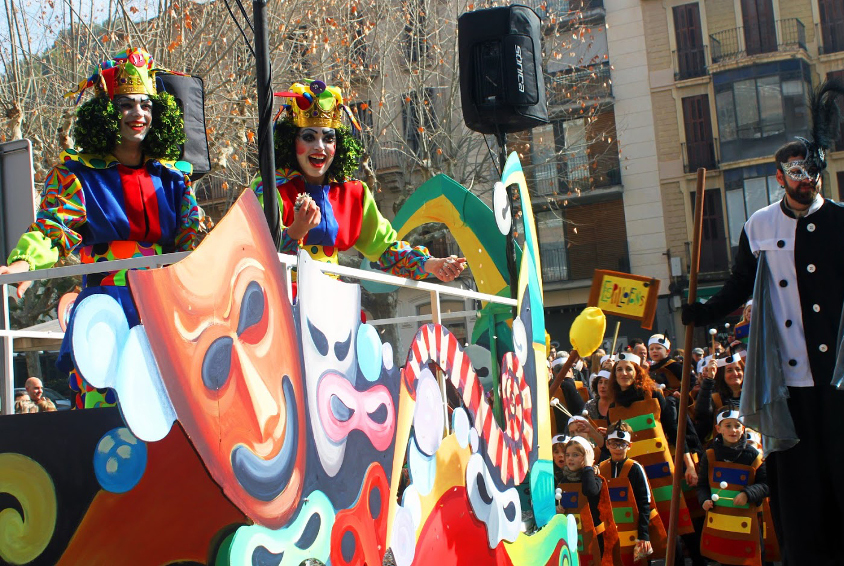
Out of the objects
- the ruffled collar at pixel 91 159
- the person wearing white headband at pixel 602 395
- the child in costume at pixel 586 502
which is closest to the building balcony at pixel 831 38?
the person wearing white headband at pixel 602 395

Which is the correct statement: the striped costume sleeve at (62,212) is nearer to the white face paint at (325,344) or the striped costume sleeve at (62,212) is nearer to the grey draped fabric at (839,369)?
the white face paint at (325,344)

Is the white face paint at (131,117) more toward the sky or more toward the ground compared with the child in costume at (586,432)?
more toward the sky

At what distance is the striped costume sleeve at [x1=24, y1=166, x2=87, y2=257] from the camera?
3.26 m

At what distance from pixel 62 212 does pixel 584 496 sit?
4.02 metres

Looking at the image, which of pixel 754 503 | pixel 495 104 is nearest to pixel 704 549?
pixel 754 503

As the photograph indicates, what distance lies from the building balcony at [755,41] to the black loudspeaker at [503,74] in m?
20.8

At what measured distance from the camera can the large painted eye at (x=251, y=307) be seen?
8.38 ft

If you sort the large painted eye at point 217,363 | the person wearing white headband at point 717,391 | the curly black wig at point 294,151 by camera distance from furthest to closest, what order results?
the person wearing white headband at point 717,391, the curly black wig at point 294,151, the large painted eye at point 217,363

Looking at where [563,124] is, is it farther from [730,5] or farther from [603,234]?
[730,5]


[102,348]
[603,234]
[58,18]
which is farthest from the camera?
[603,234]

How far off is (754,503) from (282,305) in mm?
4735

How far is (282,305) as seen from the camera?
2.72 meters

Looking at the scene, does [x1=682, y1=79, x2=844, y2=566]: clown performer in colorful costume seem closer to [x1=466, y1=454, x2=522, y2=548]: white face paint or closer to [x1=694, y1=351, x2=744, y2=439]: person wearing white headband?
[x1=466, y1=454, x2=522, y2=548]: white face paint

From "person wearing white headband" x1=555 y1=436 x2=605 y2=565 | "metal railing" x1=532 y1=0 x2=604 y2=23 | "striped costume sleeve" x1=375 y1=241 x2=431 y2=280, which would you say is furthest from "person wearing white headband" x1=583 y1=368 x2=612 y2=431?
"metal railing" x1=532 y1=0 x2=604 y2=23
